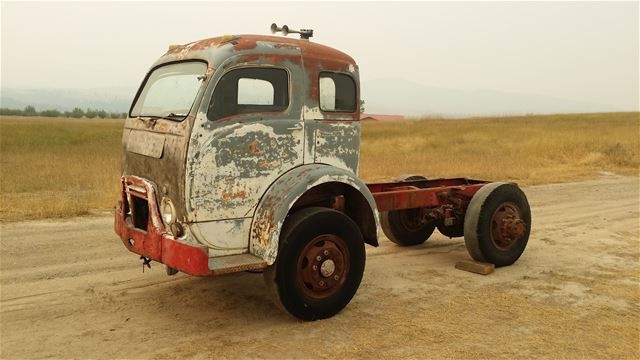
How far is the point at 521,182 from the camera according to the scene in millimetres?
14070

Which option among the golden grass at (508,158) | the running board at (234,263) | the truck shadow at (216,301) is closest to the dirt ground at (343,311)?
the truck shadow at (216,301)

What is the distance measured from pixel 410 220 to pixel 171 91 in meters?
3.92

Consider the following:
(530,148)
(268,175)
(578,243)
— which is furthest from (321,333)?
(530,148)

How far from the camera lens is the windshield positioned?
468 centimetres

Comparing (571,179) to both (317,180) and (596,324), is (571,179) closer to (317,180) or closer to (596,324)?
(596,324)

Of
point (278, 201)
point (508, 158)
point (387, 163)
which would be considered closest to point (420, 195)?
point (278, 201)

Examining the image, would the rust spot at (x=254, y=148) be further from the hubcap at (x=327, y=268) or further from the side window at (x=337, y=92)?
the hubcap at (x=327, y=268)

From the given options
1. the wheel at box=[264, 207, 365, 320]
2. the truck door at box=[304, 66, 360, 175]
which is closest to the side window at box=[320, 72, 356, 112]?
the truck door at box=[304, 66, 360, 175]

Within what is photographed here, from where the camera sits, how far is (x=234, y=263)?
4426 millimetres

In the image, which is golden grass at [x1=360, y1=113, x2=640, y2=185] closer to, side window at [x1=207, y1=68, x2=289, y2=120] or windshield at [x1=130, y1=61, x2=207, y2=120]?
windshield at [x1=130, y1=61, x2=207, y2=120]

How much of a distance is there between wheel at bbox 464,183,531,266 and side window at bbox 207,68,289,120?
9.20ft

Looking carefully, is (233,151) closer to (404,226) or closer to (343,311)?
(343,311)

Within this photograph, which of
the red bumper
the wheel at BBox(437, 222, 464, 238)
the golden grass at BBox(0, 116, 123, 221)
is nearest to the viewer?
the red bumper

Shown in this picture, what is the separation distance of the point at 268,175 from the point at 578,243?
5.28 meters
